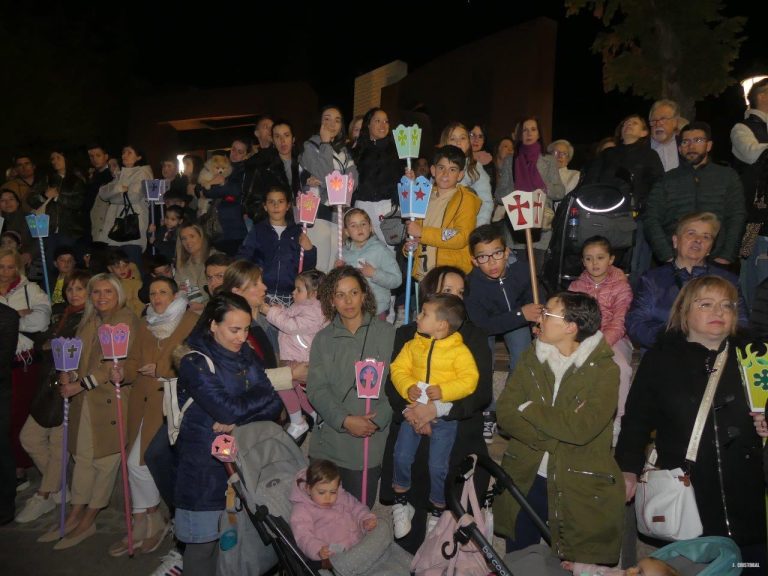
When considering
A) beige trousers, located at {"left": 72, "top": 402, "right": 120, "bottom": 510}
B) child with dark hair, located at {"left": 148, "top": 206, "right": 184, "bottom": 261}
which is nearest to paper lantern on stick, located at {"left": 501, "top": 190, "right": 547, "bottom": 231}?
beige trousers, located at {"left": 72, "top": 402, "right": 120, "bottom": 510}

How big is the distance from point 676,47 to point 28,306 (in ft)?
35.2

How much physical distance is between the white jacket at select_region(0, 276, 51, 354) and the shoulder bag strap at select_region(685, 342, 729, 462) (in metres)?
5.40

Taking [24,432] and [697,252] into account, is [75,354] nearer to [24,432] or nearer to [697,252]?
[24,432]

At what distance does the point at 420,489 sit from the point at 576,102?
52.9 feet

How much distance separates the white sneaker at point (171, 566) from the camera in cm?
429

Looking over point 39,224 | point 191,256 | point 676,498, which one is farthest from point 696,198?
point 39,224

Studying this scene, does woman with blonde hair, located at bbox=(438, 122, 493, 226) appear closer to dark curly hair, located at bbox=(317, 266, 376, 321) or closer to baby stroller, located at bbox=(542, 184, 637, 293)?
baby stroller, located at bbox=(542, 184, 637, 293)

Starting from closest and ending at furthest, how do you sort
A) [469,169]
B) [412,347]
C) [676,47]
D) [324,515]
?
[324,515]
[412,347]
[469,169]
[676,47]

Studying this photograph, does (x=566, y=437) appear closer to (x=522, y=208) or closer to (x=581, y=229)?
(x=522, y=208)

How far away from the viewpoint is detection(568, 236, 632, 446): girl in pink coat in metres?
4.11

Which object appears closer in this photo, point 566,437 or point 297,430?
point 566,437

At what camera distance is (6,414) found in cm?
523

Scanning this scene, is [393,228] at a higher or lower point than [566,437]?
higher

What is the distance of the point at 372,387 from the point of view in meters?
3.76
